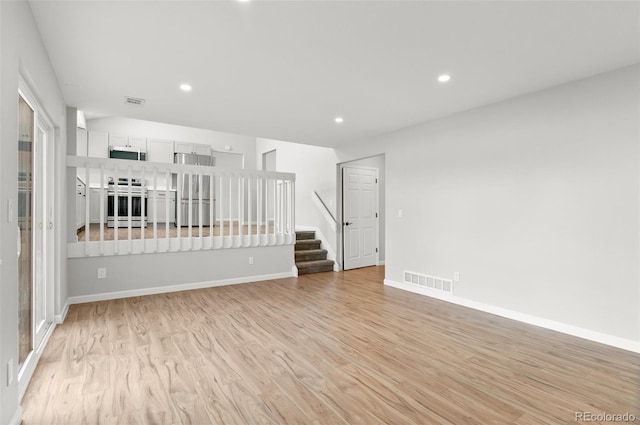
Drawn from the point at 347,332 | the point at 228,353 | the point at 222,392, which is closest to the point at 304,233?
the point at 347,332

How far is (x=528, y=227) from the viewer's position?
3.44 m

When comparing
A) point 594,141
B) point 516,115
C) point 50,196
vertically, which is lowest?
point 50,196

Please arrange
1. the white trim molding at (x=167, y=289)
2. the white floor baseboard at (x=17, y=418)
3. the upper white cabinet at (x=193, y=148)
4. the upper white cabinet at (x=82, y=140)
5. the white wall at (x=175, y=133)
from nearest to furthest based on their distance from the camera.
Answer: the white floor baseboard at (x=17, y=418) < the white trim molding at (x=167, y=289) < the upper white cabinet at (x=82, y=140) < the white wall at (x=175, y=133) < the upper white cabinet at (x=193, y=148)

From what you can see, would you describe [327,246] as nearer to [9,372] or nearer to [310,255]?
[310,255]

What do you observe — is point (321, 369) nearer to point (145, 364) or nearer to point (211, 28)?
point (145, 364)

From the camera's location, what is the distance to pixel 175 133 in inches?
346

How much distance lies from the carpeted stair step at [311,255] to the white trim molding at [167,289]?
56cm

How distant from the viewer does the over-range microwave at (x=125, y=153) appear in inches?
311

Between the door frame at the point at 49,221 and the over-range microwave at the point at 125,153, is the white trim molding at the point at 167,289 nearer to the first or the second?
the door frame at the point at 49,221

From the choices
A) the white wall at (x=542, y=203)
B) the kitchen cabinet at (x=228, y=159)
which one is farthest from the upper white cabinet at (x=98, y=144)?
the white wall at (x=542, y=203)

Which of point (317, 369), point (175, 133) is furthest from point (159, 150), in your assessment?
point (317, 369)

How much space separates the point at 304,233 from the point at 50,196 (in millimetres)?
4335

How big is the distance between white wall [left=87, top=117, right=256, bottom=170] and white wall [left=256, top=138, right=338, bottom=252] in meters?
1.90

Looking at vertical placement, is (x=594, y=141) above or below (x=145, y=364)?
above
